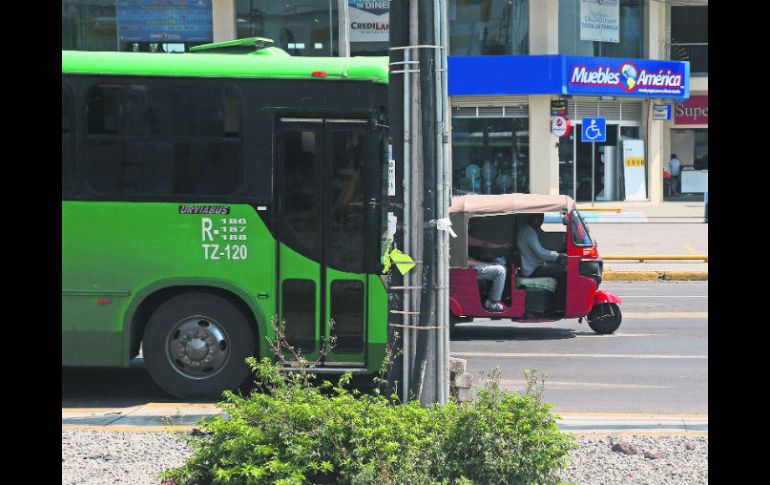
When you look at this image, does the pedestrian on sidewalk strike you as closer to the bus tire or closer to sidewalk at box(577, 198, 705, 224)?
sidewalk at box(577, 198, 705, 224)

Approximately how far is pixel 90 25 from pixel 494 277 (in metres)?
26.2

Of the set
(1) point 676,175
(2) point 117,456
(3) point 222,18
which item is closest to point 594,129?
(1) point 676,175

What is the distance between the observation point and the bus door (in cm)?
882

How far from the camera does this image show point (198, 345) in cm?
902

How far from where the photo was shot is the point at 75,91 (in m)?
9.07

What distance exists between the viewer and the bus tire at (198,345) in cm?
896

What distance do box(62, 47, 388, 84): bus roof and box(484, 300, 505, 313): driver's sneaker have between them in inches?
168

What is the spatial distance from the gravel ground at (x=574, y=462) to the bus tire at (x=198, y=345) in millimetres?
1885

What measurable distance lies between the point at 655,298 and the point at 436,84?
1179 centimetres

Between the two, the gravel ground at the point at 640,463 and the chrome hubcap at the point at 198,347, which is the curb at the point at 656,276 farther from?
the gravel ground at the point at 640,463

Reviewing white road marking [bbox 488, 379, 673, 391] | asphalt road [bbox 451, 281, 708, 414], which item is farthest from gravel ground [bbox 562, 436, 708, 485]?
white road marking [bbox 488, 379, 673, 391]

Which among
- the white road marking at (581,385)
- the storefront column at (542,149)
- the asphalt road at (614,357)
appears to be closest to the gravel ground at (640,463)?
the asphalt road at (614,357)
